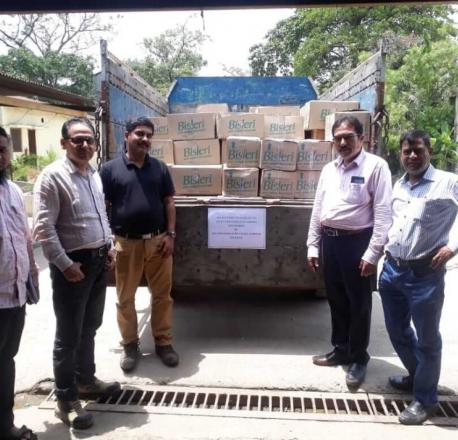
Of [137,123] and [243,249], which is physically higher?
[137,123]

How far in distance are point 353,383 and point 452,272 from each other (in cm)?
386

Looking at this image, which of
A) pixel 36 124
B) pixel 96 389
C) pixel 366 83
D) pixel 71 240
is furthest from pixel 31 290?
pixel 36 124

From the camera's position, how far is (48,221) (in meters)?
2.63

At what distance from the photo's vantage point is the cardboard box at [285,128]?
4.13m

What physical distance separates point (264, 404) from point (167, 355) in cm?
85

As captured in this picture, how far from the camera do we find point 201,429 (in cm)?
283

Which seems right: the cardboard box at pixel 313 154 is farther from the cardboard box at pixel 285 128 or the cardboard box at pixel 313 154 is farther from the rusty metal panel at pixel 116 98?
the rusty metal panel at pixel 116 98

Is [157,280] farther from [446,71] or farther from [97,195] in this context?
[446,71]

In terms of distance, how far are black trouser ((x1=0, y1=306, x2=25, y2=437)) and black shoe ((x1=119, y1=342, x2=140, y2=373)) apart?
101 centimetres

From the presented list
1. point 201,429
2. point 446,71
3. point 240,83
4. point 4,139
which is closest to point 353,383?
point 201,429

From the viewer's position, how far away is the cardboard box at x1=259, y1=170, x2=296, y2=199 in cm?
379

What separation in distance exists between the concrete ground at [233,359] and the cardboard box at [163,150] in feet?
5.07

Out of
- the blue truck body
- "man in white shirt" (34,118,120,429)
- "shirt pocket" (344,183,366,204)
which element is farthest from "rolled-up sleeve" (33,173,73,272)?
the blue truck body

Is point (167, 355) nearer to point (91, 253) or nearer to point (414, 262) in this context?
point (91, 253)
